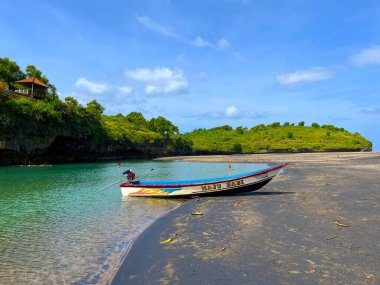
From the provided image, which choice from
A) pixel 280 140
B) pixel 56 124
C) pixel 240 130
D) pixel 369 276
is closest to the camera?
pixel 369 276

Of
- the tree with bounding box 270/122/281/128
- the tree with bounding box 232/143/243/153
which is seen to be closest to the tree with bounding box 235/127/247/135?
the tree with bounding box 270/122/281/128

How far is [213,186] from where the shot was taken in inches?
658

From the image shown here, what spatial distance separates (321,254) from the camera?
7281mm

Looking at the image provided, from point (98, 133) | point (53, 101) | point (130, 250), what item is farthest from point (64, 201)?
point (98, 133)

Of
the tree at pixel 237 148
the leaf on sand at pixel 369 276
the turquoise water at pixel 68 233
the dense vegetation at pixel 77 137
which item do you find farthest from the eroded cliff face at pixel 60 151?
the leaf on sand at pixel 369 276

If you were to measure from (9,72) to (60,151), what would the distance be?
17.4 m

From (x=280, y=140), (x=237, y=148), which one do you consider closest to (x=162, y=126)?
(x=237, y=148)

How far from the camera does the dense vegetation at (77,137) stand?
44062mm

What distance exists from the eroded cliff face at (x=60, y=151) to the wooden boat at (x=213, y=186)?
3437 centimetres

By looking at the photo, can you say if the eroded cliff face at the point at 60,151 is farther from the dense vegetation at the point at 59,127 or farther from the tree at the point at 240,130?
the tree at the point at 240,130

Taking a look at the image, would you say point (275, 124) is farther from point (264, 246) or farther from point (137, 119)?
point (264, 246)

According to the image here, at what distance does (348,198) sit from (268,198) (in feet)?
12.3

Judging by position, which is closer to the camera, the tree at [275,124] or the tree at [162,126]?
the tree at [162,126]

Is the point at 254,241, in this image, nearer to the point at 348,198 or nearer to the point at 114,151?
the point at 348,198
